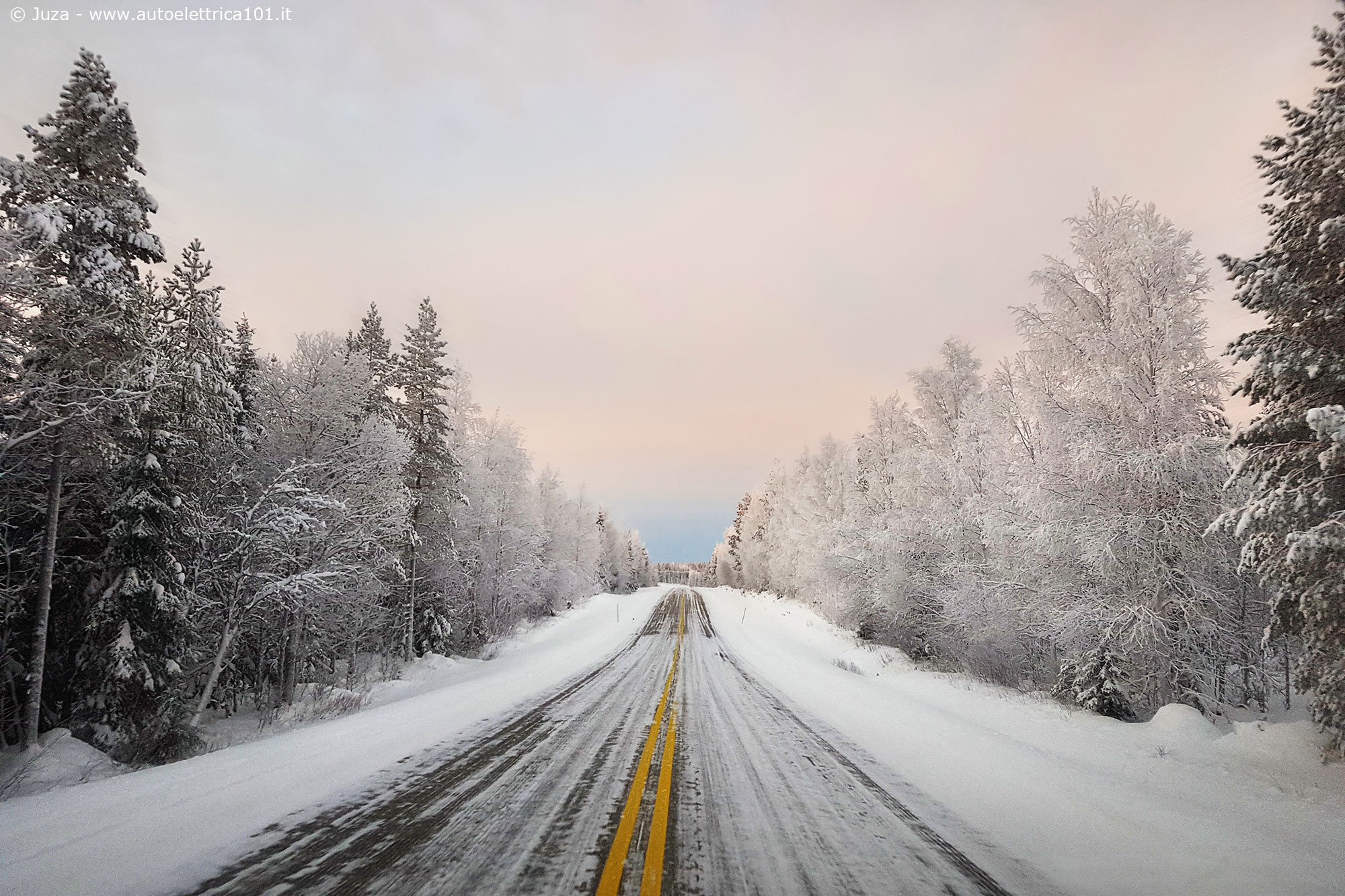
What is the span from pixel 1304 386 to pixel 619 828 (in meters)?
9.95

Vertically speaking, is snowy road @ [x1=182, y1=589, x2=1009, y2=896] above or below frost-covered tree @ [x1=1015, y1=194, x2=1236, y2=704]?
below

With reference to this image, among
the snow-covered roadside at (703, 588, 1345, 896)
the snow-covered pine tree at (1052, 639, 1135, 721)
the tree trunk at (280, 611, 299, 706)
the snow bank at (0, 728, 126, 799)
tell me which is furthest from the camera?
the tree trunk at (280, 611, 299, 706)

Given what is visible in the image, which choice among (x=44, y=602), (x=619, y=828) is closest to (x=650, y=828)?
(x=619, y=828)

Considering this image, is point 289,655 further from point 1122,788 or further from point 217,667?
point 1122,788

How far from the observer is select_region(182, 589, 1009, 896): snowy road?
12.4 ft

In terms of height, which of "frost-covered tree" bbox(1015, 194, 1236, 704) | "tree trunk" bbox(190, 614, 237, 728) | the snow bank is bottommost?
the snow bank

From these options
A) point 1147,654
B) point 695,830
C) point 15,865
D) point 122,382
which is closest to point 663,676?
point 695,830

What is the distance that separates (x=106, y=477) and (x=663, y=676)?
41.5ft

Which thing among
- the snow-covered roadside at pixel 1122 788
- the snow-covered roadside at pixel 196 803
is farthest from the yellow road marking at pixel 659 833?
the snow-covered roadside at pixel 196 803

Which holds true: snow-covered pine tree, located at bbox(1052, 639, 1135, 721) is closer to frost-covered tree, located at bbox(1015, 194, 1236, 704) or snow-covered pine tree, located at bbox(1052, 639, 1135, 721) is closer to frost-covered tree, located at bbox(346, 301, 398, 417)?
frost-covered tree, located at bbox(1015, 194, 1236, 704)

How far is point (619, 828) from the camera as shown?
4.61m

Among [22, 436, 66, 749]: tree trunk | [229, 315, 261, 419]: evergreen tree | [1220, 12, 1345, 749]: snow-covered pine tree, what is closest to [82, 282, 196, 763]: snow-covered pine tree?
[22, 436, 66, 749]: tree trunk

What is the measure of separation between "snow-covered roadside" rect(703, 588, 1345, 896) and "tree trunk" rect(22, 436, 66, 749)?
1369 cm

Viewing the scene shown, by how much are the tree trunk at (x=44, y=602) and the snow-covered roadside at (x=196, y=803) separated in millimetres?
4902
